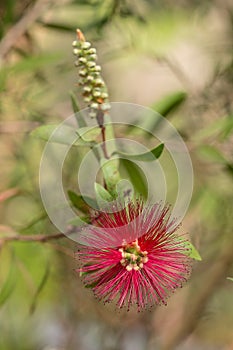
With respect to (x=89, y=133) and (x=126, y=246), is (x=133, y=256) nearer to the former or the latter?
(x=126, y=246)

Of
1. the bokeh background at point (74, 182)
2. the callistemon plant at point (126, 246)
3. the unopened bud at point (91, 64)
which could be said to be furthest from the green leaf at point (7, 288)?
the unopened bud at point (91, 64)

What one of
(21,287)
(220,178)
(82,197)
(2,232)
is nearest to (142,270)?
(82,197)

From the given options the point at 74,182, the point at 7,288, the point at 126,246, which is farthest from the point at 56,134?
the point at 74,182

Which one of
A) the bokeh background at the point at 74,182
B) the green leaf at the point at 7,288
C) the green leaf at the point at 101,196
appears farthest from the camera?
the bokeh background at the point at 74,182

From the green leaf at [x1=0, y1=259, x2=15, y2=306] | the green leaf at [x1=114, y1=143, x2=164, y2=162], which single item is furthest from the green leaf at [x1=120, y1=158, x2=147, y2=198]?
the green leaf at [x1=0, y1=259, x2=15, y2=306]

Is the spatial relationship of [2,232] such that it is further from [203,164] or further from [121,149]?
[203,164]

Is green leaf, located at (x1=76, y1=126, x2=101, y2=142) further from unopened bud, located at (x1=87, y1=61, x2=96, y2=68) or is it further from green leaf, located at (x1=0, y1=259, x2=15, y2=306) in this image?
green leaf, located at (x1=0, y1=259, x2=15, y2=306)

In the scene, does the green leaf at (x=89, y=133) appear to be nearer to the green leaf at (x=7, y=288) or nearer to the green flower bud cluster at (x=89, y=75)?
the green flower bud cluster at (x=89, y=75)
